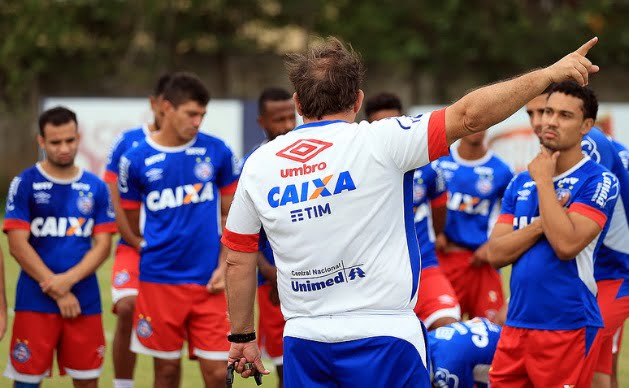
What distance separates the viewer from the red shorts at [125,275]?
769cm

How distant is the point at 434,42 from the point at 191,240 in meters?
22.3

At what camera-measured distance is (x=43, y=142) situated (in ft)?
22.4

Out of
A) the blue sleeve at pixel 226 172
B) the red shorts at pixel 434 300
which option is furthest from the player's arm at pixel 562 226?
the blue sleeve at pixel 226 172

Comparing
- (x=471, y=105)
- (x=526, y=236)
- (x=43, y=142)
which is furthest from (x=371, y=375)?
(x=43, y=142)

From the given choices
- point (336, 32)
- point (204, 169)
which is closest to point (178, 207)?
point (204, 169)

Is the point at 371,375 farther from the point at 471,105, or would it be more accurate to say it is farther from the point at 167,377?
the point at 167,377

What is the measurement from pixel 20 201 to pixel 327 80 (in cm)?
318

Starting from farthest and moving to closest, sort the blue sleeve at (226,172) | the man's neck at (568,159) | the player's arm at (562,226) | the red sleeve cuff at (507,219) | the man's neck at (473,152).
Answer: the man's neck at (473,152), the blue sleeve at (226,172), the red sleeve cuff at (507,219), the man's neck at (568,159), the player's arm at (562,226)

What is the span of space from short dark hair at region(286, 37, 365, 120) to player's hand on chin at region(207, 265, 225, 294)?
2626mm

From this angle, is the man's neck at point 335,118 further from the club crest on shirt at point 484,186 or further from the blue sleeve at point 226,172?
the club crest on shirt at point 484,186

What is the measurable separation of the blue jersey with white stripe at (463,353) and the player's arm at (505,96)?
1510 mm

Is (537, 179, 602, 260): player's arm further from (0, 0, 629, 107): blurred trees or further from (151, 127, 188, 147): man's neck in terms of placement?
(0, 0, 629, 107): blurred trees

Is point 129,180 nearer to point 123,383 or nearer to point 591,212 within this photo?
point 123,383

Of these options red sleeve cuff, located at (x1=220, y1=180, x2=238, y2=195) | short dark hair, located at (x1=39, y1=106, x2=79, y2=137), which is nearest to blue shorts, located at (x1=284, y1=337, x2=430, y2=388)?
red sleeve cuff, located at (x1=220, y1=180, x2=238, y2=195)
